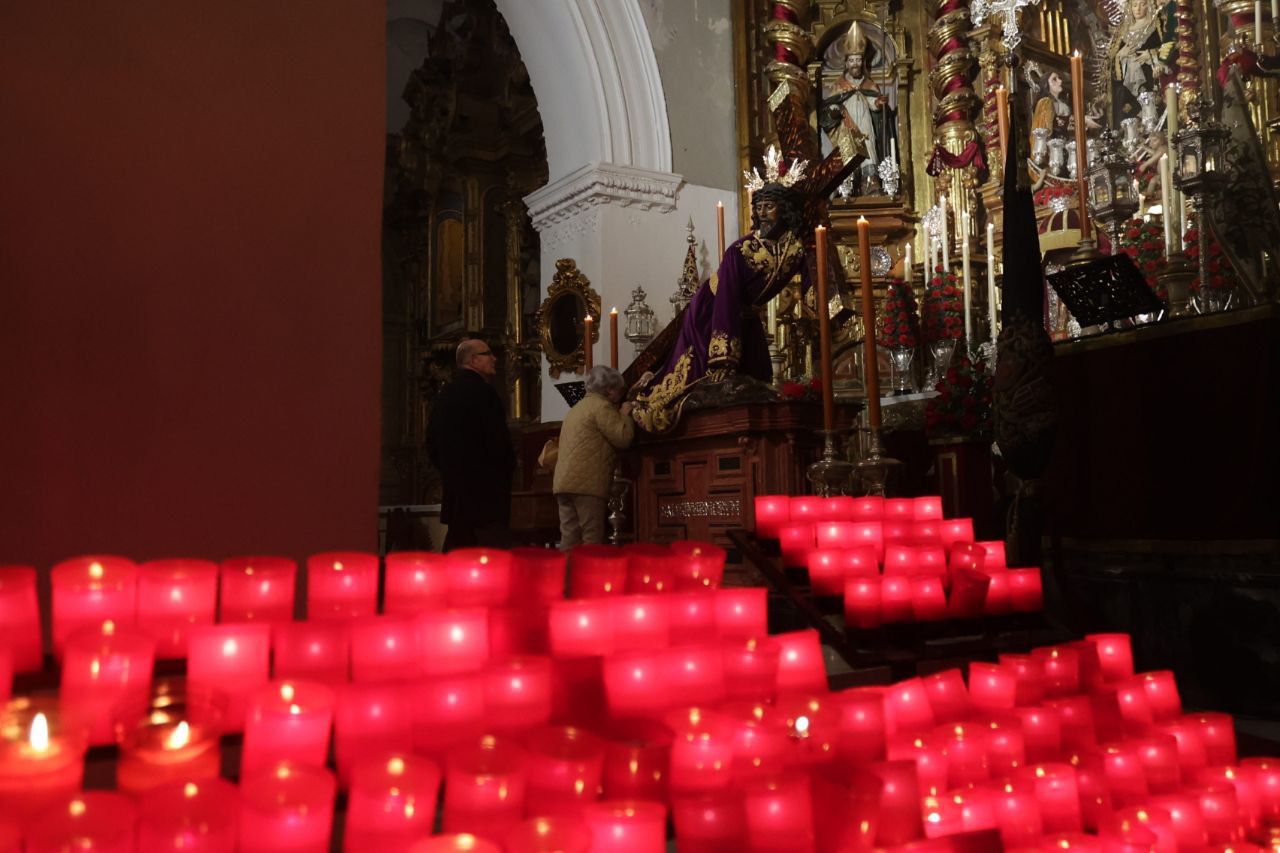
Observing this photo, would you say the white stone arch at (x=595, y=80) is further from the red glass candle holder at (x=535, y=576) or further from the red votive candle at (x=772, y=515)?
the red glass candle holder at (x=535, y=576)

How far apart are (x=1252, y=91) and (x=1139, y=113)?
3.15 ft

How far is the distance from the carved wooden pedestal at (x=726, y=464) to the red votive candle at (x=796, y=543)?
0.89m

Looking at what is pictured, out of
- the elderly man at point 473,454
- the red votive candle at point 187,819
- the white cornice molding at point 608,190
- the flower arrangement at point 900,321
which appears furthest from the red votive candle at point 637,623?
the white cornice molding at point 608,190

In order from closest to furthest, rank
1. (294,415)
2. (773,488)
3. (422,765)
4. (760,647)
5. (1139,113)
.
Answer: (422,765), (760,647), (294,415), (773,488), (1139,113)

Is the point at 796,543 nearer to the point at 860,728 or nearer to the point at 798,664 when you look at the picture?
the point at 798,664

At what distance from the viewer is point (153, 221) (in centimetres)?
213

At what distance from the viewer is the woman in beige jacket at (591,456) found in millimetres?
4742

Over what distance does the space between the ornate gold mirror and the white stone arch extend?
0.93 meters

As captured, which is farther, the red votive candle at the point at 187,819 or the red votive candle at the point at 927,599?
the red votive candle at the point at 927,599

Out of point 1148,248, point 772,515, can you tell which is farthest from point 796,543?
point 1148,248

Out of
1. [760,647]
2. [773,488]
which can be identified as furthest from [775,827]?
[773,488]

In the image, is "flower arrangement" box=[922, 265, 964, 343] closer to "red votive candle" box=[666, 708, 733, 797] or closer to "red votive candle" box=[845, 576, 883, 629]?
"red votive candle" box=[845, 576, 883, 629]

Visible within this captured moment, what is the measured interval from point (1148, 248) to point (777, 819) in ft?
16.5

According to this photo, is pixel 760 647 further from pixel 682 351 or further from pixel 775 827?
pixel 682 351
